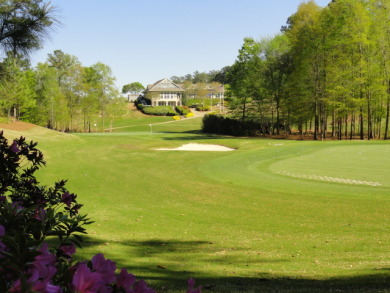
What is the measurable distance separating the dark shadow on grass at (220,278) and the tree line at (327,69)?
34.3 m

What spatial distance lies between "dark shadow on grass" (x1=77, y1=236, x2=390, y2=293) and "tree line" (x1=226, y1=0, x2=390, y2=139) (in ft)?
113

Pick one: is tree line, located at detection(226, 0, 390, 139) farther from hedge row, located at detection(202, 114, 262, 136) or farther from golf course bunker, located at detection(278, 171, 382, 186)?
golf course bunker, located at detection(278, 171, 382, 186)

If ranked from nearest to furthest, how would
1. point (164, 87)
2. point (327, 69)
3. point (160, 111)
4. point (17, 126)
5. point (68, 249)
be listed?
point (68, 249) → point (327, 69) → point (17, 126) → point (160, 111) → point (164, 87)

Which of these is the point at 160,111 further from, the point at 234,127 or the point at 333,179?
the point at 333,179

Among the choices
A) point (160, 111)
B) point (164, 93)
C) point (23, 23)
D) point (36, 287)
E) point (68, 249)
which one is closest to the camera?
point (36, 287)

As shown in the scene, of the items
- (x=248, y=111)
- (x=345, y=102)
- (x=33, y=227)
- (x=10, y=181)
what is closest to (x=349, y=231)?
(x=10, y=181)

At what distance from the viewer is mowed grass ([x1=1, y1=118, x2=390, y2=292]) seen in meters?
5.19

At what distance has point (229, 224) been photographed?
9.22 metres

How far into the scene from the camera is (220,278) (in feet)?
16.2

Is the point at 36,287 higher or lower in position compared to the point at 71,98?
lower

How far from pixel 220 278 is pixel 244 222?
4550 mm

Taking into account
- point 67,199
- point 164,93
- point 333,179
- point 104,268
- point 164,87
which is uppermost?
point 164,87

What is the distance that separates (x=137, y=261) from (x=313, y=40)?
39.2 meters

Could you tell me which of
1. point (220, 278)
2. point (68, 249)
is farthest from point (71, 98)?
point (68, 249)
